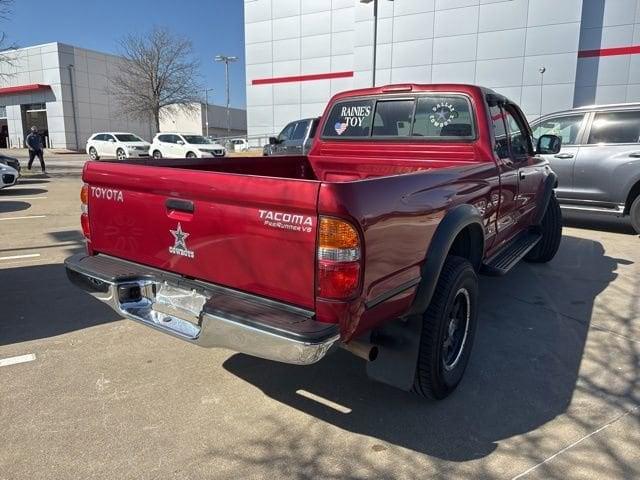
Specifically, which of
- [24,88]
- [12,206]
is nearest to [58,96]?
[24,88]

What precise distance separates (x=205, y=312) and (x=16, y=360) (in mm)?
2026

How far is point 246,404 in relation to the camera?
10.00ft

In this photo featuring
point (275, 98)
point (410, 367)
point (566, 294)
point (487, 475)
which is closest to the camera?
point (487, 475)

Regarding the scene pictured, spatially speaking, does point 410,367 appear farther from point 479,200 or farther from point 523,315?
point 523,315

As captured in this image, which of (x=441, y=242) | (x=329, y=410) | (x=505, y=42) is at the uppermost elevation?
(x=505, y=42)

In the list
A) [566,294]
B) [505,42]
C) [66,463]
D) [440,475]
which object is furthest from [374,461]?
[505,42]

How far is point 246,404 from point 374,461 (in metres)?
0.92

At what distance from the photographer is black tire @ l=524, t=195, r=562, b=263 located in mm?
6164

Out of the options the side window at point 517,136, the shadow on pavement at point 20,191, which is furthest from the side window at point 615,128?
the shadow on pavement at point 20,191

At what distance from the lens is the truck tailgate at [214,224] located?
2.25 m

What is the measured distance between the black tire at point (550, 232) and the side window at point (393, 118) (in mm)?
2706

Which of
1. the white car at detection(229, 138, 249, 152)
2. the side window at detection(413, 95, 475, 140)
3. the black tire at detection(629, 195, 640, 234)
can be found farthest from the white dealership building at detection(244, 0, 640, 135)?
the side window at detection(413, 95, 475, 140)

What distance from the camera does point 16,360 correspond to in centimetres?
355

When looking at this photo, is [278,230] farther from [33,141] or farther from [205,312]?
[33,141]
